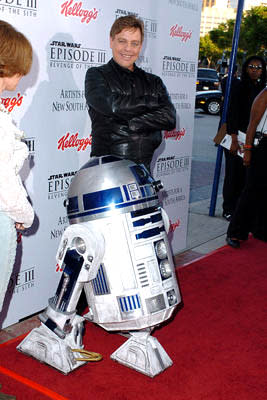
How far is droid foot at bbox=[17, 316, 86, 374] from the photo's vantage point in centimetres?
277

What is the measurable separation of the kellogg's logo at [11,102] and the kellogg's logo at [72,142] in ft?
1.43

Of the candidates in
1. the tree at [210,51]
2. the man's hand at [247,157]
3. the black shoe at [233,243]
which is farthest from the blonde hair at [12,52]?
the tree at [210,51]

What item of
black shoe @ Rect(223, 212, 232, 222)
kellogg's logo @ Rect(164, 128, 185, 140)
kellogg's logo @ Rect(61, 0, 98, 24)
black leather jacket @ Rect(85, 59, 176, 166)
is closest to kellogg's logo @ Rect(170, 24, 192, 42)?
kellogg's logo @ Rect(164, 128, 185, 140)

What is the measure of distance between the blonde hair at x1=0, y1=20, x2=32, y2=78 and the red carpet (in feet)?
5.19

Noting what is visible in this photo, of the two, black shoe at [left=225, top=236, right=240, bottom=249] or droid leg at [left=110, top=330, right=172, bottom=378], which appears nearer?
droid leg at [left=110, top=330, right=172, bottom=378]

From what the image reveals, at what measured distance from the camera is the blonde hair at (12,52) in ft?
6.50

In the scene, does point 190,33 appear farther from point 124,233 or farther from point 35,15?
point 124,233

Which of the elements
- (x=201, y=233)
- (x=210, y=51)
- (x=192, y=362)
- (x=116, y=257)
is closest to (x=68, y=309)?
(x=116, y=257)

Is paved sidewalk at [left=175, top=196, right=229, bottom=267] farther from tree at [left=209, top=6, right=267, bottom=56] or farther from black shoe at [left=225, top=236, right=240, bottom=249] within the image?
tree at [left=209, top=6, right=267, bottom=56]

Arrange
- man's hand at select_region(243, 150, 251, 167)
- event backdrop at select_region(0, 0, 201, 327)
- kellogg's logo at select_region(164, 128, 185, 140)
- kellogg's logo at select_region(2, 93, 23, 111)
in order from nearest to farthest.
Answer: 1. kellogg's logo at select_region(2, 93, 23, 111)
2. event backdrop at select_region(0, 0, 201, 327)
3. kellogg's logo at select_region(164, 128, 185, 140)
4. man's hand at select_region(243, 150, 251, 167)

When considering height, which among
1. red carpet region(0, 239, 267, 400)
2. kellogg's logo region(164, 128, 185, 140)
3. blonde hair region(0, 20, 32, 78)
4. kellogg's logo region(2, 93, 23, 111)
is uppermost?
blonde hair region(0, 20, 32, 78)

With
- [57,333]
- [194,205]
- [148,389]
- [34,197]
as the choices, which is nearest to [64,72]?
[34,197]

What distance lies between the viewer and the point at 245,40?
4556 centimetres

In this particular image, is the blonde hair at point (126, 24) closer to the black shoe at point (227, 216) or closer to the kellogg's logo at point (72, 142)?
the kellogg's logo at point (72, 142)
